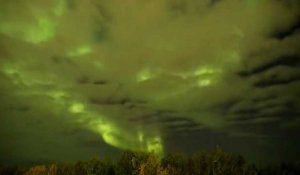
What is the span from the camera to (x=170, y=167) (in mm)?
23062

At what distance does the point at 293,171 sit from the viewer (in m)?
24.7

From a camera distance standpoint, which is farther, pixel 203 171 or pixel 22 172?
pixel 22 172

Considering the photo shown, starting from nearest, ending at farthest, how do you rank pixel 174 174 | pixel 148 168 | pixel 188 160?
1. pixel 148 168
2. pixel 174 174
3. pixel 188 160

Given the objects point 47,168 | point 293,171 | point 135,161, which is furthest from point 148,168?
point 293,171

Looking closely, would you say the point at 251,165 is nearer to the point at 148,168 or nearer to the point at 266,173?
the point at 266,173

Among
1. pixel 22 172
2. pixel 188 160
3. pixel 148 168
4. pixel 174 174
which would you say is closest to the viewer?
pixel 148 168

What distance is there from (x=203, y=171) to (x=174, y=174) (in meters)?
1.94

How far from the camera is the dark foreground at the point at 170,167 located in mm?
22000

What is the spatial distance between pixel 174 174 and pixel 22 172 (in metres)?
12.1

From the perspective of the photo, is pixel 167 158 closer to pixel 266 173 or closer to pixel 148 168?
pixel 148 168

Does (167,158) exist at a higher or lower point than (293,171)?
higher

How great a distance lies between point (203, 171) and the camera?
22.9 metres

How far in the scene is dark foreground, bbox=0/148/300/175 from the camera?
866 inches

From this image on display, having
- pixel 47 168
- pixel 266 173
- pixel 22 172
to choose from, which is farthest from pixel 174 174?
pixel 22 172
